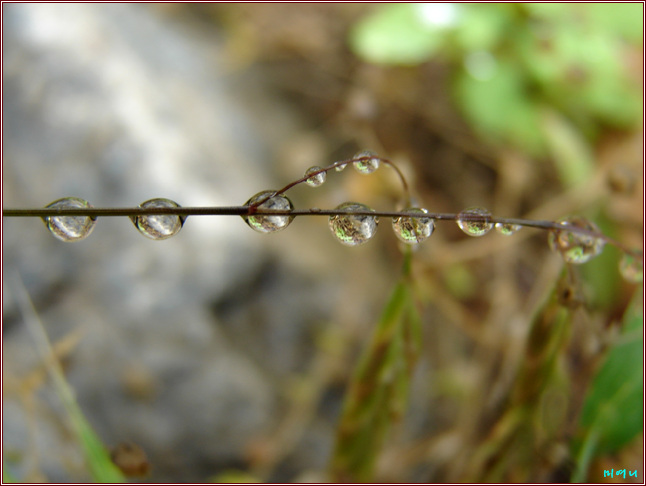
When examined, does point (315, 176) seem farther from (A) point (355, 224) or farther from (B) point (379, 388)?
(B) point (379, 388)

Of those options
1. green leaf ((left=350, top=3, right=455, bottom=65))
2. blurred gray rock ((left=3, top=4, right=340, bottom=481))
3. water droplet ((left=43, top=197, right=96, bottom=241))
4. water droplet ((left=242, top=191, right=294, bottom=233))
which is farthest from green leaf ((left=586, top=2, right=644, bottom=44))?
water droplet ((left=43, top=197, right=96, bottom=241))

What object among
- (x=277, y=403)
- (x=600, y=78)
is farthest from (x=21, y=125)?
(x=600, y=78)

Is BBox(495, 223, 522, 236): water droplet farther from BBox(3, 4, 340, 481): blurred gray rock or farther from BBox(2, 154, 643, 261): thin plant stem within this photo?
BBox(3, 4, 340, 481): blurred gray rock

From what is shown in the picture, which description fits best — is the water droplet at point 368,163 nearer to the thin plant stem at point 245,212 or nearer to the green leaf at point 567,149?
the thin plant stem at point 245,212

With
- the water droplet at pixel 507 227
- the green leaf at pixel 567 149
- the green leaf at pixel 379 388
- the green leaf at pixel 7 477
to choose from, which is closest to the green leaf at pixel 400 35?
the green leaf at pixel 567 149

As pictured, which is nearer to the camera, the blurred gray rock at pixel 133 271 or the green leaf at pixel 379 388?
the green leaf at pixel 379 388

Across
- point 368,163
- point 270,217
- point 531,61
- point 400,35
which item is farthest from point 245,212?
point 531,61
